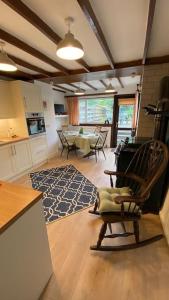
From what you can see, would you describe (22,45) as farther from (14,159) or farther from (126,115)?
(126,115)

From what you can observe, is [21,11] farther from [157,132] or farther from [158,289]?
[158,289]

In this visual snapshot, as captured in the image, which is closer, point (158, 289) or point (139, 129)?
point (158, 289)

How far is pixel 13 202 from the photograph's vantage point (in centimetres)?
103

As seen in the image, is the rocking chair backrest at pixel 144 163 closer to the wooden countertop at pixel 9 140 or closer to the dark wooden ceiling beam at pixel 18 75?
the wooden countertop at pixel 9 140

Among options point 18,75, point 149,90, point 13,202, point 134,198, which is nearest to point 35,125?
point 18,75

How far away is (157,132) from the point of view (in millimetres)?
2074

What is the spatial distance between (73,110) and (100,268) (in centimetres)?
587

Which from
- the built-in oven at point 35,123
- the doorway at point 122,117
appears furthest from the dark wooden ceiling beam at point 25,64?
the doorway at point 122,117

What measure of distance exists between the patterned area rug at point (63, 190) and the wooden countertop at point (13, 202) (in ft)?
3.55

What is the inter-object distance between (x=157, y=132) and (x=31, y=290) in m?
2.15

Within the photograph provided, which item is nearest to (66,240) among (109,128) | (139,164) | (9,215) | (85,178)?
(9,215)

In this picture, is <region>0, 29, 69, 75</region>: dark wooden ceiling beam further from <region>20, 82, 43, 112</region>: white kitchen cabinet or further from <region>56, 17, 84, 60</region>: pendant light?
<region>20, 82, 43, 112</region>: white kitchen cabinet

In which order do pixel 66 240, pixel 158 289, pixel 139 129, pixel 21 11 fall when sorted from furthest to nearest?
1. pixel 139 129
2. pixel 66 240
3. pixel 21 11
4. pixel 158 289

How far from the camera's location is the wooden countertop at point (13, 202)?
0.88 meters
